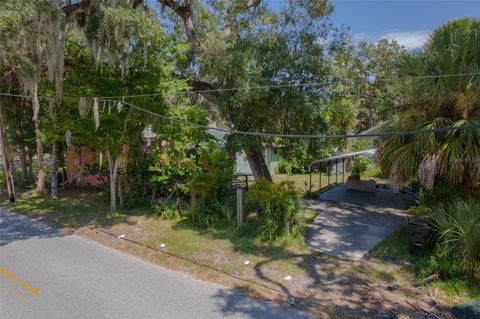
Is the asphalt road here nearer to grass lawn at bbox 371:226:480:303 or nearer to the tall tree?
grass lawn at bbox 371:226:480:303

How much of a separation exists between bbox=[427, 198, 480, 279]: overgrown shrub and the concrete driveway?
4.78 feet

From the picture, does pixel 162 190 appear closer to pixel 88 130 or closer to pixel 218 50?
pixel 88 130

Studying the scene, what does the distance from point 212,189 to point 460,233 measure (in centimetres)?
578

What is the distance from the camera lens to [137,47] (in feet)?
29.4

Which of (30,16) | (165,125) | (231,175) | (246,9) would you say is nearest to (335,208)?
(231,175)

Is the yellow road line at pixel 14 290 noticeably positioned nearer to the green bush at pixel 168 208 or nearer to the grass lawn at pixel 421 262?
the green bush at pixel 168 208

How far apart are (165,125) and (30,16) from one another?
4.08 m

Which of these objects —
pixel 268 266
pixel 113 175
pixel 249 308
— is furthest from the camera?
pixel 113 175

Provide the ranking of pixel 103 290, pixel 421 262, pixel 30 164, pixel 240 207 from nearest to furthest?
pixel 103 290, pixel 421 262, pixel 240 207, pixel 30 164

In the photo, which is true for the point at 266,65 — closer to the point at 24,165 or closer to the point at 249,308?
the point at 249,308

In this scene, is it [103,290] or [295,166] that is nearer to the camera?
[103,290]

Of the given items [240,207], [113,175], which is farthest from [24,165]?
[240,207]

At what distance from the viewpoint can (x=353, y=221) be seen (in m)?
9.03

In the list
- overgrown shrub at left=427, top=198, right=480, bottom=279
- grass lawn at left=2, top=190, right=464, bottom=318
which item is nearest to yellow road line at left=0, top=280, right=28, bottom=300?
grass lawn at left=2, top=190, right=464, bottom=318
